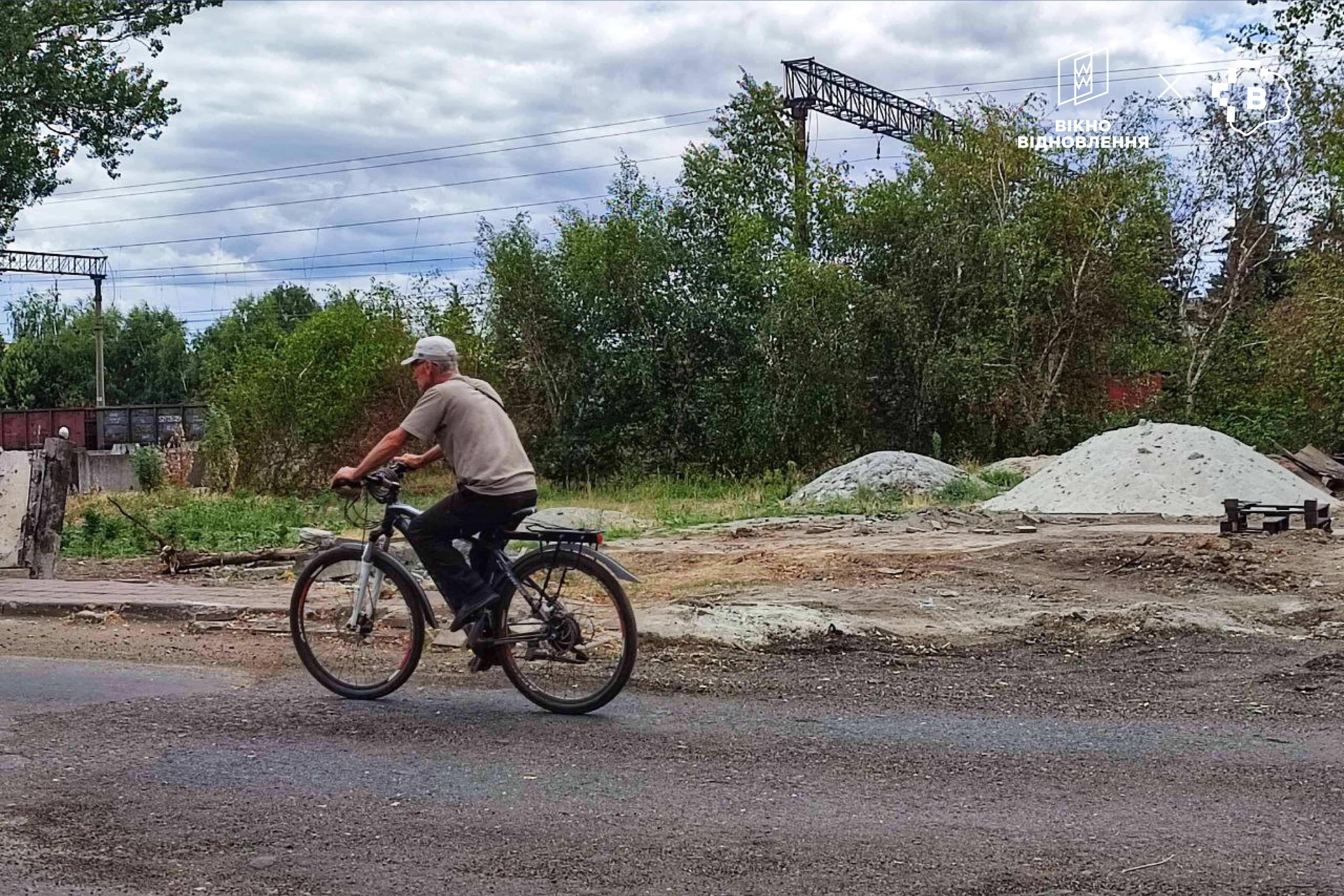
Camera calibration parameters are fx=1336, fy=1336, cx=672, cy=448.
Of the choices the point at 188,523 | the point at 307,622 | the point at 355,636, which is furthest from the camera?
the point at 188,523

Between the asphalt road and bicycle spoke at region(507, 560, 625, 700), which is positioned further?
bicycle spoke at region(507, 560, 625, 700)

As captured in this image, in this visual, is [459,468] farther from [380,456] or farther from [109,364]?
[109,364]

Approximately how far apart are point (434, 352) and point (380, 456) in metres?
0.62

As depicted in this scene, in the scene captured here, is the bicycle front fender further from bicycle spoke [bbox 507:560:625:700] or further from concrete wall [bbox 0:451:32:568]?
concrete wall [bbox 0:451:32:568]

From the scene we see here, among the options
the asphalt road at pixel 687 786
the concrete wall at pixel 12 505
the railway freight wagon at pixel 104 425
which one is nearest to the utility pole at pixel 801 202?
the concrete wall at pixel 12 505

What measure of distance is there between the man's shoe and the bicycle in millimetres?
34

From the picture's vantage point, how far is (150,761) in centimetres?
578

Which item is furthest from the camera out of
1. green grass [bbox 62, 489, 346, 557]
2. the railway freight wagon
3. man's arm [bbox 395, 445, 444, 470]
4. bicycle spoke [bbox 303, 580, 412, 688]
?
the railway freight wagon

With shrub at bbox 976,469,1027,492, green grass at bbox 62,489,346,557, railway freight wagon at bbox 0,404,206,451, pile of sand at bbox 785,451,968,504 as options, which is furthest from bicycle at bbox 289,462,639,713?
railway freight wagon at bbox 0,404,206,451

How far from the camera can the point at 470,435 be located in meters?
6.86

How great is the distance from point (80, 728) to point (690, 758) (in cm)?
299

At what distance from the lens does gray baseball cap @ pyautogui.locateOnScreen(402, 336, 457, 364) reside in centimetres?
702

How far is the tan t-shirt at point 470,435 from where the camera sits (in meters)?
6.81

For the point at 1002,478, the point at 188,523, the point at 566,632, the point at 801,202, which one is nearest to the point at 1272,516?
the point at 1002,478
